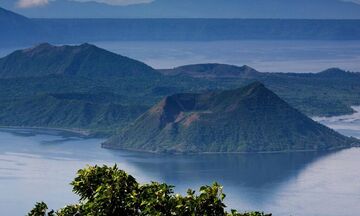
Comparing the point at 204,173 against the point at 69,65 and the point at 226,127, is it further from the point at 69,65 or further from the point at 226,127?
the point at 69,65

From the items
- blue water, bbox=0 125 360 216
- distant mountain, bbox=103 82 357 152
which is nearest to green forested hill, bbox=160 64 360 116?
distant mountain, bbox=103 82 357 152

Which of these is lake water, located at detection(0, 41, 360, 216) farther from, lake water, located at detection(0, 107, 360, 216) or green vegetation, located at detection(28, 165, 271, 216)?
green vegetation, located at detection(28, 165, 271, 216)

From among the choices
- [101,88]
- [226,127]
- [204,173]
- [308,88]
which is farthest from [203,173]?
[308,88]

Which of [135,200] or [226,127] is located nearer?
[135,200]

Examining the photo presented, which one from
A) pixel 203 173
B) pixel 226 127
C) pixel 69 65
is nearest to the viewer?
pixel 203 173

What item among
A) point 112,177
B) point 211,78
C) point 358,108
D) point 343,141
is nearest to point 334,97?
point 358,108

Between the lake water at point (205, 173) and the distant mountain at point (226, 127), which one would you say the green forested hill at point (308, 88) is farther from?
the distant mountain at point (226, 127)

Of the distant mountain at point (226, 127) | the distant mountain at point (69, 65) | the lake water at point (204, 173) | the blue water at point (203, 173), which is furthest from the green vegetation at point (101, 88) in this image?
the blue water at point (203, 173)
